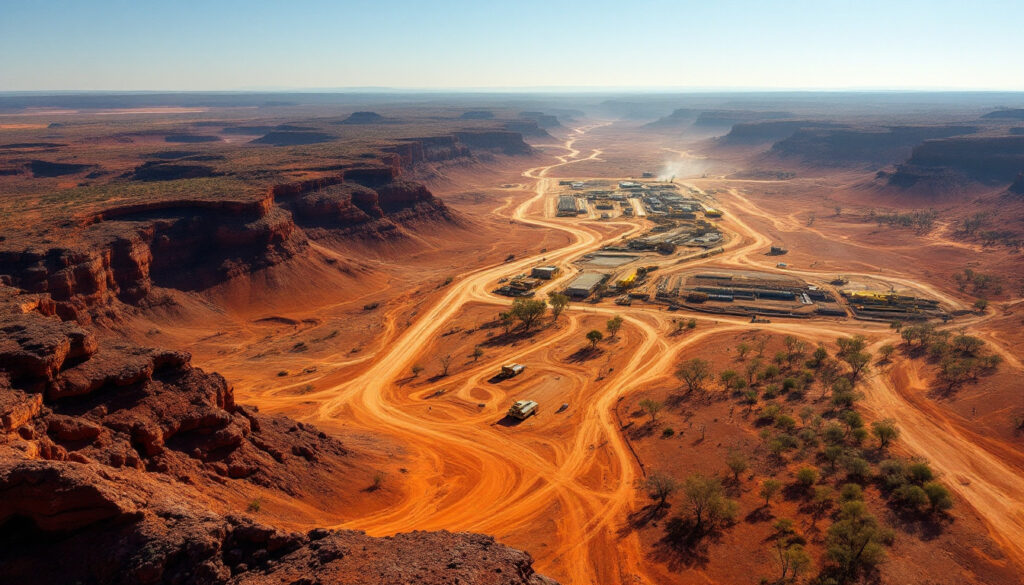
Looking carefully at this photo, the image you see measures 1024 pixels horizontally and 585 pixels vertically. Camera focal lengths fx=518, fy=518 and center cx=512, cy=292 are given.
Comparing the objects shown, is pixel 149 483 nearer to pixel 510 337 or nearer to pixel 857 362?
pixel 510 337

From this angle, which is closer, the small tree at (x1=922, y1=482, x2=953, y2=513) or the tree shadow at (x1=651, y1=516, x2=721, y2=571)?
the tree shadow at (x1=651, y1=516, x2=721, y2=571)

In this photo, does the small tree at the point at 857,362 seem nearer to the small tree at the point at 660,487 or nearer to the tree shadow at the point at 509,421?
the small tree at the point at 660,487

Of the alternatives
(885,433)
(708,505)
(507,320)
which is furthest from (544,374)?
(885,433)

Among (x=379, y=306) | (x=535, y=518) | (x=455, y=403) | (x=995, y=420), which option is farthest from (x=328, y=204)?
(x=995, y=420)

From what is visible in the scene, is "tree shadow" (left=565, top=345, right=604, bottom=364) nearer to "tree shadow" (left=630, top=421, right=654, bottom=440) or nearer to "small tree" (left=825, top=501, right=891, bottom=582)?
"tree shadow" (left=630, top=421, right=654, bottom=440)

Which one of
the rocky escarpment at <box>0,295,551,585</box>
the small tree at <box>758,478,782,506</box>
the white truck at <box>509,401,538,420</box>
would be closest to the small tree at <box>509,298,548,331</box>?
the white truck at <box>509,401,538,420</box>

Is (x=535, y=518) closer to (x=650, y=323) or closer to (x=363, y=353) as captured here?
(x=363, y=353)

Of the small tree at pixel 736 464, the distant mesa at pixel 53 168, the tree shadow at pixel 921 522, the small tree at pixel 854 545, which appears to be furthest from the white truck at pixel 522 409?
the distant mesa at pixel 53 168
